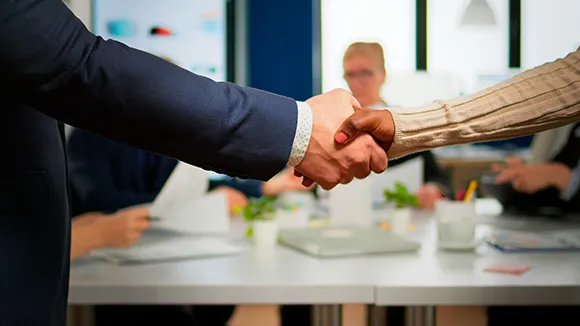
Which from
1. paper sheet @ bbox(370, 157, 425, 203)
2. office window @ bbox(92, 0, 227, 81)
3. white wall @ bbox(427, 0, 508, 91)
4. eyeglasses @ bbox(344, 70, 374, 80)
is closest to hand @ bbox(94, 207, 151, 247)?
eyeglasses @ bbox(344, 70, 374, 80)

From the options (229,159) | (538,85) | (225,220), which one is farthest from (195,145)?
(225,220)

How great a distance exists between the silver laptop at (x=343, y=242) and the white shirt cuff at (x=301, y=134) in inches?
22.0

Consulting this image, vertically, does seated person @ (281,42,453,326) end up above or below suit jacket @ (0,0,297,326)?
above

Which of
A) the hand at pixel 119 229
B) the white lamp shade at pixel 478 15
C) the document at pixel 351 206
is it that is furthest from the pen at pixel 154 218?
the white lamp shade at pixel 478 15

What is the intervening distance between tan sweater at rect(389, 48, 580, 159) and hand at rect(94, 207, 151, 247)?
2.51 ft

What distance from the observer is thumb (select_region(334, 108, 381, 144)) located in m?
1.44

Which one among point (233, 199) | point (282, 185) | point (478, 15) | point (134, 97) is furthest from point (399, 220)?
point (478, 15)

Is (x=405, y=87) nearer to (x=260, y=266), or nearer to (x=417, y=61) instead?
(x=417, y=61)

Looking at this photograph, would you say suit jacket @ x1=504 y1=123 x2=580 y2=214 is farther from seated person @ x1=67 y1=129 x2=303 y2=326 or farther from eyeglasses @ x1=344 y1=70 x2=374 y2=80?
seated person @ x1=67 y1=129 x2=303 y2=326

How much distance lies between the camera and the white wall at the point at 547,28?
7.43 metres

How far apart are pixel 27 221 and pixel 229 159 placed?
1.04 feet

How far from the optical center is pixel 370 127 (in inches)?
58.1

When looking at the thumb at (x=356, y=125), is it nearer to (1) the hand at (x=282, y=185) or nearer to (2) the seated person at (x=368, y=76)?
(2) the seated person at (x=368, y=76)

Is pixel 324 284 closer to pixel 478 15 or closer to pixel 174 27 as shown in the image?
pixel 174 27
